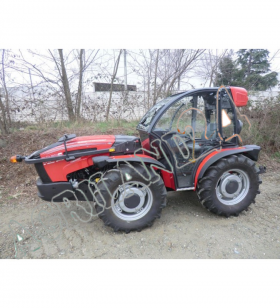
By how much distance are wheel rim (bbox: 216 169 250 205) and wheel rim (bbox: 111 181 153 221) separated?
1.07m

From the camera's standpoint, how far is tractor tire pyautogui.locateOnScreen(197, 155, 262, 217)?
95.4 inches

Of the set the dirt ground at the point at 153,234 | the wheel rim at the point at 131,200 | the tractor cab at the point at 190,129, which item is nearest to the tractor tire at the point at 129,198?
the wheel rim at the point at 131,200

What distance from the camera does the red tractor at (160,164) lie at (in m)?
2.22

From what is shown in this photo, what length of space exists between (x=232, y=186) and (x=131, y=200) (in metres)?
1.48

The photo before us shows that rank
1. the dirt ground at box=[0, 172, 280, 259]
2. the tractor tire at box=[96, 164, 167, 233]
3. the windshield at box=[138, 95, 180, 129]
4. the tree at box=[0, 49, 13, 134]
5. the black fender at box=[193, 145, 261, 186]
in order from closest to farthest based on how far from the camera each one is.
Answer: the dirt ground at box=[0, 172, 280, 259] < the tractor tire at box=[96, 164, 167, 233] < the black fender at box=[193, 145, 261, 186] < the windshield at box=[138, 95, 180, 129] < the tree at box=[0, 49, 13, 134]

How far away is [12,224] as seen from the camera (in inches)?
101

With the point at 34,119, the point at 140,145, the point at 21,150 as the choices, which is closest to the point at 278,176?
the point at 140,145

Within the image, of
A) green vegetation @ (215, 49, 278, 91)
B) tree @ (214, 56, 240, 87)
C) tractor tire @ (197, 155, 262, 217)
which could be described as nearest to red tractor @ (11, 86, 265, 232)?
tractor tire @ (197, 155, 262, 217)

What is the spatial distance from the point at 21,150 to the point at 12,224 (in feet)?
7.88

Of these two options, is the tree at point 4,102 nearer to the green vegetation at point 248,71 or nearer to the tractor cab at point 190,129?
the tractor cab at point 190,129

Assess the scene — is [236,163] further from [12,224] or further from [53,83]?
[53,83]

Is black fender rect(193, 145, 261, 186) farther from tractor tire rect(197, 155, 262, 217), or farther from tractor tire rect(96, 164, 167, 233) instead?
tractor tire rect(96, 164, 167, 233)

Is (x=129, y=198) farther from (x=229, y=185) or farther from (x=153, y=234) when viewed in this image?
(x=229, y=185)

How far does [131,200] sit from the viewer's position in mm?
2270
